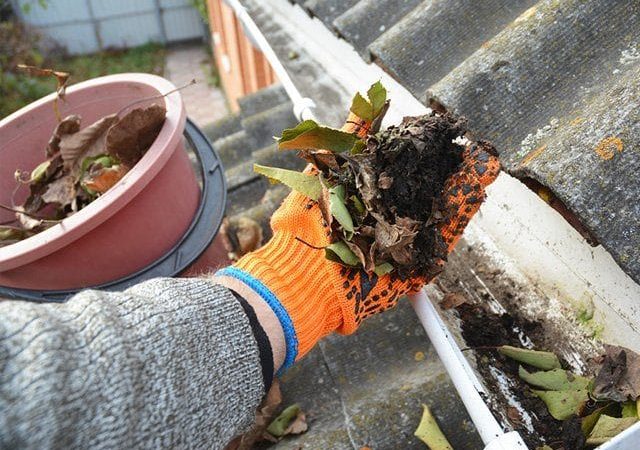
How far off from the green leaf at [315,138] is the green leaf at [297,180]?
48 mm

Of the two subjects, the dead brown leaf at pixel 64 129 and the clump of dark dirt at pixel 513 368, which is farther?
the dead brown leaf at pixel 64 129

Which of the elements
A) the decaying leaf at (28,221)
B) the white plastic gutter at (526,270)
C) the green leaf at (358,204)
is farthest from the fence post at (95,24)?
the green leaf at (358,204)

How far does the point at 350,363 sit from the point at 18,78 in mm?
8326

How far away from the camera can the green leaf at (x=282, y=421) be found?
45.9 inches

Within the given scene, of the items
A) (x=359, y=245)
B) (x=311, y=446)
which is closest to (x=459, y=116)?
(x=359, y=245)

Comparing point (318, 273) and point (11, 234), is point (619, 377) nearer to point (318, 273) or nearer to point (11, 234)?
point (318, 273)

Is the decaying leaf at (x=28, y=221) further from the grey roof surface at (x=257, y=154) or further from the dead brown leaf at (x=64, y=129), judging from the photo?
the grey roof surface at (x=257, y=154)

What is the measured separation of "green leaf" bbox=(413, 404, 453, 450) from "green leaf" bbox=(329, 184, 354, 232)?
40cm

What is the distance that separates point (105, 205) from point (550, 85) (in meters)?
0.97

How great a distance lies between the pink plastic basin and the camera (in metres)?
1.20

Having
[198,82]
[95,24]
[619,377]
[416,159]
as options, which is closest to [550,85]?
[416,159]

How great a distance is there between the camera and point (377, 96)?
998 millimetres

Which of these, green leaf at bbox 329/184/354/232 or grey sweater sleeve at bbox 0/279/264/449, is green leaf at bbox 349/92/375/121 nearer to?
green leaf at bbox 329/184/354/232

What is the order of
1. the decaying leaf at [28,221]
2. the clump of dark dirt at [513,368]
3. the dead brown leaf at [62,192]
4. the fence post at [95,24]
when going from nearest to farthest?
the clump of dark dirt at [513,368]
the decaying leaf at [28,221]
the dead brown leaf at [62,192]
the fence post at [95,24]
